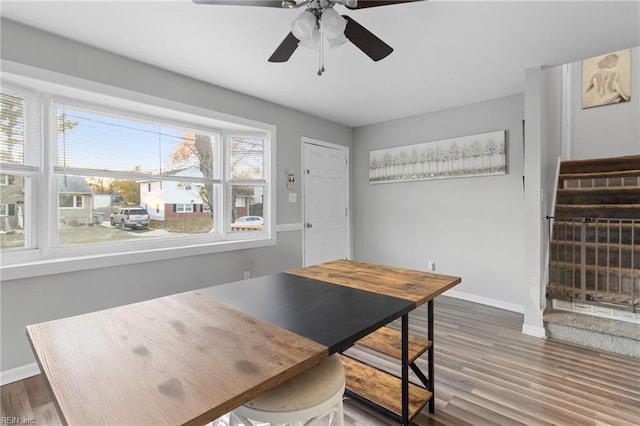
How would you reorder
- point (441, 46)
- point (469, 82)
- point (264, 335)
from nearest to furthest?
point (264, 335) → point (441, 46) → point (469, 82)

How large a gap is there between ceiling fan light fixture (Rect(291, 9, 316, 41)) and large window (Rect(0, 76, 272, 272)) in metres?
1.76

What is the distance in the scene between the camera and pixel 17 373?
2.08m

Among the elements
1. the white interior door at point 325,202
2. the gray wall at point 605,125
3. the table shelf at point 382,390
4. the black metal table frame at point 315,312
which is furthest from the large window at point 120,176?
the gray wall at point 605,125

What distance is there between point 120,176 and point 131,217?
0.38 meters

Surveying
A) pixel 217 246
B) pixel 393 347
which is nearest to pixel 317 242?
pixel 217 246

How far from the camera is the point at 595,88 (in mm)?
3889

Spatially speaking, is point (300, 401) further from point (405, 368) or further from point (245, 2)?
point (245, 2)

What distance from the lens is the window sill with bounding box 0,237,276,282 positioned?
2.06 metres

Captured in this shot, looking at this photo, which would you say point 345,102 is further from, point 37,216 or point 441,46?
point 37,216

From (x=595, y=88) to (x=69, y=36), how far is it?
5.66 meters

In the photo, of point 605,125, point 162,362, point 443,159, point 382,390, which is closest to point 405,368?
point 382,390

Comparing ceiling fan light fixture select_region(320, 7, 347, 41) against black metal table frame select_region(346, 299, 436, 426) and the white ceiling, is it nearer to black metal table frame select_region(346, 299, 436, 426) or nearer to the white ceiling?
the white ceiling

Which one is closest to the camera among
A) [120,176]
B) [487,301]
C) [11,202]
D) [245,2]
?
[245,2]

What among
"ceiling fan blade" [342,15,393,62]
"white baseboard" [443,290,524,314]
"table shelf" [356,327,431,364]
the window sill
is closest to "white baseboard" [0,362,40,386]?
the window sill
